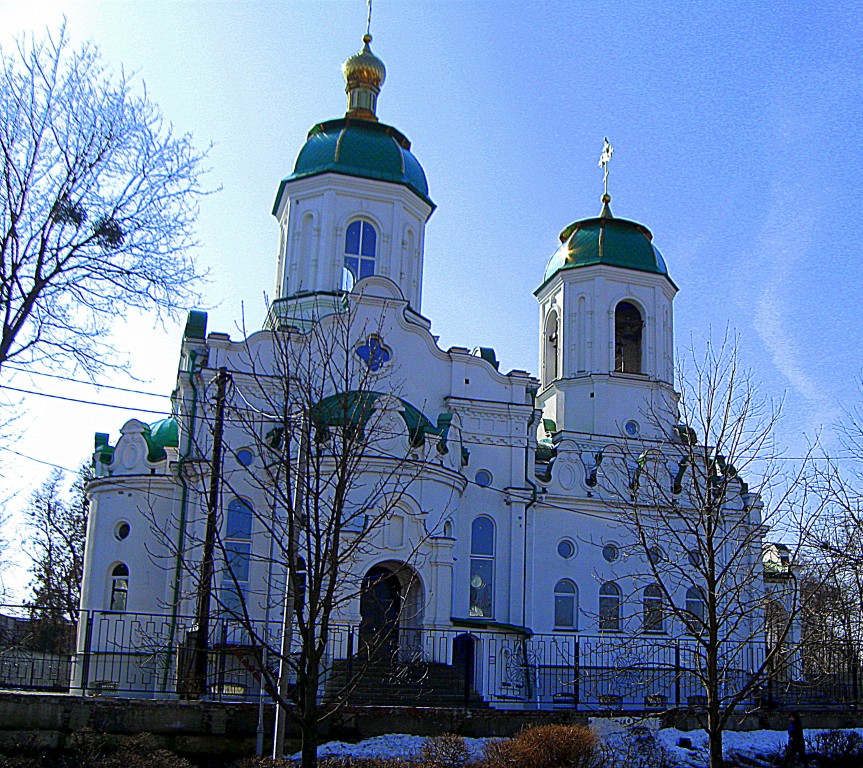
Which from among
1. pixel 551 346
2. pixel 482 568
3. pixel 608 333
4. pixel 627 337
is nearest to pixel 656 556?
pixel 482 568

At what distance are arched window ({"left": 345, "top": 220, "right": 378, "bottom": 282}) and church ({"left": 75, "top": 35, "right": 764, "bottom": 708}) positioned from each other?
0.17 feet

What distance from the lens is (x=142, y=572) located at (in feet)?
80.2

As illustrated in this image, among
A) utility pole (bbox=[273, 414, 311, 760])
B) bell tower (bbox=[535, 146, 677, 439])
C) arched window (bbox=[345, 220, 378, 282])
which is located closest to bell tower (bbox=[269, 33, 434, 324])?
arched window (bbox=[345, 220, 378, 282])

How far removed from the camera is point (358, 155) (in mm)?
28406

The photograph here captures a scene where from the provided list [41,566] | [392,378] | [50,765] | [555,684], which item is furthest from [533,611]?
[41,566]

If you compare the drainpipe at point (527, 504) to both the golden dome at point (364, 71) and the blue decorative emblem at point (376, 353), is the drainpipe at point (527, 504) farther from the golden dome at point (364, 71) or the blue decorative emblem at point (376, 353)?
the golden dome at point (364, 71)

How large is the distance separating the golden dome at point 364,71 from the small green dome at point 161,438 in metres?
12.2

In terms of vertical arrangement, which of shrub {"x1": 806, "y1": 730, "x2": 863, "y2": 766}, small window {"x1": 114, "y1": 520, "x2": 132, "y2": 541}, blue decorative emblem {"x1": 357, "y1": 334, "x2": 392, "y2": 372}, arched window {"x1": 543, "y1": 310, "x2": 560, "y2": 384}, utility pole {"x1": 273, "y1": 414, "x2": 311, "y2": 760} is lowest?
shrub {"x1": 806, "y1": 730, "x2": 863, "y2": 766}

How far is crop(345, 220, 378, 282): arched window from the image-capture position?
27.9 m

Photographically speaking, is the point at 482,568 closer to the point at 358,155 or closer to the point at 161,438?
the point at 161,438

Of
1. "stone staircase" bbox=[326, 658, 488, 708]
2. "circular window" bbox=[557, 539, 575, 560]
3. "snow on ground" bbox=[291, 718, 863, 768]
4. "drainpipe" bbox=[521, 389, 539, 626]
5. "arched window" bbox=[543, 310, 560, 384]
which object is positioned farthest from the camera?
"arched window" bbox=[543, 310, 560, 384]

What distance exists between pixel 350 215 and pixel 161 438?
7.78 meters

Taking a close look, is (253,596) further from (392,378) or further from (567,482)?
(567,482)

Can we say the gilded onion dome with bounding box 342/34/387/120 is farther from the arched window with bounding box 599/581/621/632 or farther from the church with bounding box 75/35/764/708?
the arched window with bounding box 599/581/621/632
